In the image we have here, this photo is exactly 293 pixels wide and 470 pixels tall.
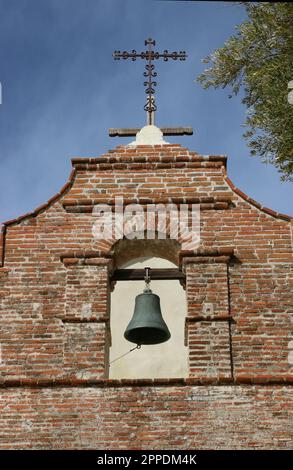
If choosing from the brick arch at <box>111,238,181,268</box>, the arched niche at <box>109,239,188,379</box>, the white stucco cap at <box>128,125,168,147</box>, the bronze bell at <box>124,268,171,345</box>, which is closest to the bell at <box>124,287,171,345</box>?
the bronze bell at <box>124,268,171,345</box>

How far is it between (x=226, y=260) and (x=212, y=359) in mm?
1176

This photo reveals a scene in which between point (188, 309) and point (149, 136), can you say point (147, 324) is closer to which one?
point (188, 309)

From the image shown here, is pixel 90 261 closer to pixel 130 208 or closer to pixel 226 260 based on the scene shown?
pixel 130 208

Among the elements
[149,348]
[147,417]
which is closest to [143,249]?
[147,417]

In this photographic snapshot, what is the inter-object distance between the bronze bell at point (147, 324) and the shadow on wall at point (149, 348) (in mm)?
6764

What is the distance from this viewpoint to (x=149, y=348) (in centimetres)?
1602

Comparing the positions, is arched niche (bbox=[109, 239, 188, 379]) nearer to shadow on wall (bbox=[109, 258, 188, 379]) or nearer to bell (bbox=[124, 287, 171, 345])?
shadow on wall (bbox=[109, 258, 188, 379])

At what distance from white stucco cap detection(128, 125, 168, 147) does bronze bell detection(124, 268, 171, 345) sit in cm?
182

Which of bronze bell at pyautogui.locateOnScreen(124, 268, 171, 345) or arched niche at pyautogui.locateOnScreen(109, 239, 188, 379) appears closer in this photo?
bronze bell at pyautogui.locateOnScreen(124, 268, 171, 345)

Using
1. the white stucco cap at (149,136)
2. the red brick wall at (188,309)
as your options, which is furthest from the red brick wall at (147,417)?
the white stucco cap at (149,136)

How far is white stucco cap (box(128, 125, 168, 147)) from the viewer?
9492mm

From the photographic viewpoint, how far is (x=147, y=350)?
16.0 metres

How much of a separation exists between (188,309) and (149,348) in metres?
8.16
